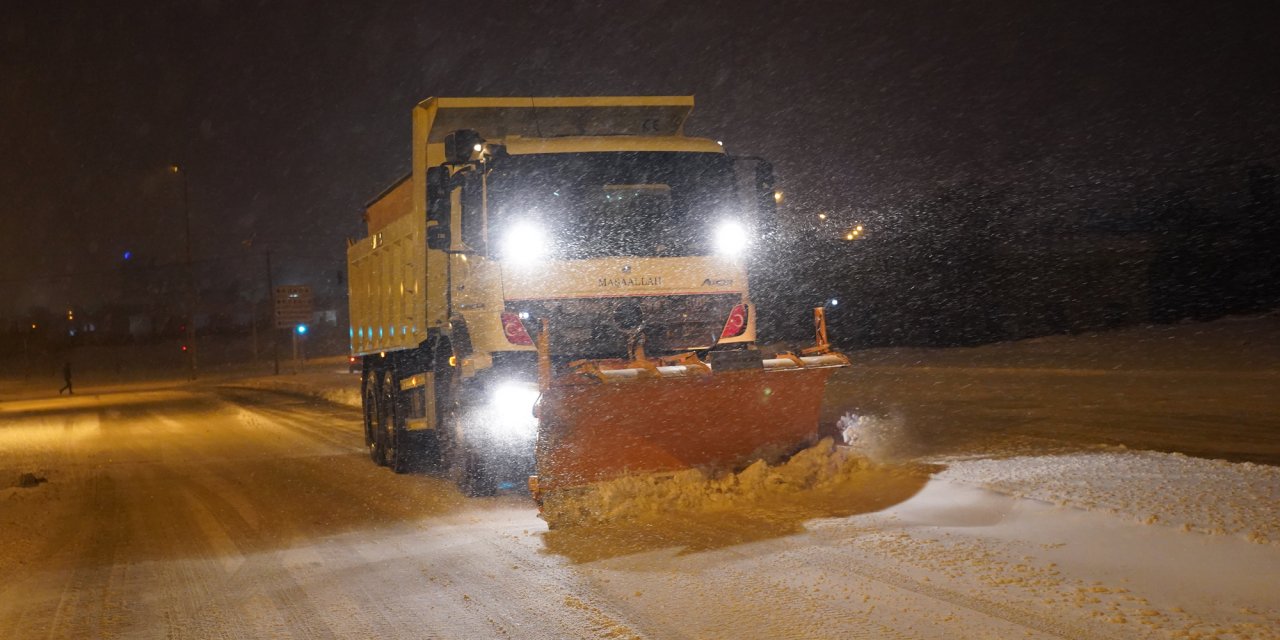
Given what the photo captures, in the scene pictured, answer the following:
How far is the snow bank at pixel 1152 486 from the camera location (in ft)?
23.0

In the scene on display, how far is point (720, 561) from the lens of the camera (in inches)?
281

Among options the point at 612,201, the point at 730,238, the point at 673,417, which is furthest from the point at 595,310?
the point at 730,238

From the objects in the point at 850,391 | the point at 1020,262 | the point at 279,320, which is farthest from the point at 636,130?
the point at 279,320

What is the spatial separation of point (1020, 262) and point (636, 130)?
30.5m

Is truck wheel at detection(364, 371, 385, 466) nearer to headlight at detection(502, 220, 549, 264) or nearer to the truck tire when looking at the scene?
the truck tire

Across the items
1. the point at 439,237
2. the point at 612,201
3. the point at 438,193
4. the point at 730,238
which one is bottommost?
the point at 730,238

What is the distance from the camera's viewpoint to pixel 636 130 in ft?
38.9

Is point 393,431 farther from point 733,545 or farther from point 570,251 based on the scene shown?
point 733,545

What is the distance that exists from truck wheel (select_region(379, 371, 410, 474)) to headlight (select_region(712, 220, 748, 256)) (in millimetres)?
4983

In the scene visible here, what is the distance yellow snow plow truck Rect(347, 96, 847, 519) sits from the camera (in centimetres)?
897

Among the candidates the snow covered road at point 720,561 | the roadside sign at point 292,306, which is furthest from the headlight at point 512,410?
A: the roadside sign at point 292,306

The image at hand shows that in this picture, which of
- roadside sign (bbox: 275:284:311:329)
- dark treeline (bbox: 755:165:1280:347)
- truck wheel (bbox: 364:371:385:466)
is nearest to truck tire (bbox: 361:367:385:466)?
truck wheel (bbox: 364:371:385:466)

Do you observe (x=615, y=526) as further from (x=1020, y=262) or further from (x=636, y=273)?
(x=1020, y=262)

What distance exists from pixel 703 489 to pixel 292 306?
1853 inches
